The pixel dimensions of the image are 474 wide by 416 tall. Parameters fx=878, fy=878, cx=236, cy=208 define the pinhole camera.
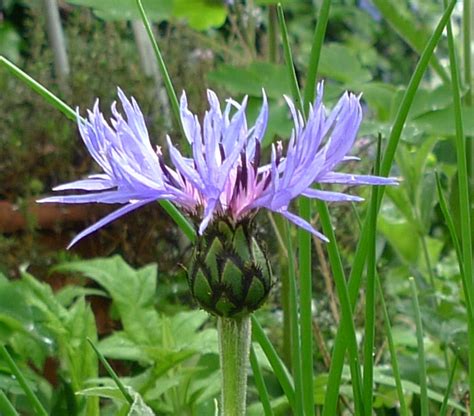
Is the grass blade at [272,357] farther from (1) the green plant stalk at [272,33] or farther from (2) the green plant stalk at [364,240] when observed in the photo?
(1) the green plant stalk at [272,33]

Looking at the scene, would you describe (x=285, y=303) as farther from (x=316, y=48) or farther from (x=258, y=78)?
(x=316, y=48)

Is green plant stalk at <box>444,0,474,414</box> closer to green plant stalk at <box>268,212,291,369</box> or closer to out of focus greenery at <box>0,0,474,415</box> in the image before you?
out of focus greenery at <box>0,0,474,415</box>

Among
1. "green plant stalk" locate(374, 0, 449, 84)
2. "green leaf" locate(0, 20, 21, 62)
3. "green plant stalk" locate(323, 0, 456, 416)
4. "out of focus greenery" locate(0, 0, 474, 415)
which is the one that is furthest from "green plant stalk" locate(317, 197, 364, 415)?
"green leaf" locate(0, 20, 21, 62)

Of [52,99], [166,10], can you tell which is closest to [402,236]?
[166,10]

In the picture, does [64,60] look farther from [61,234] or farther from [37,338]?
[37,338]

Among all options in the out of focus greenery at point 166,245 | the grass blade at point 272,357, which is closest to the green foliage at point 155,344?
the out of focus greenery at point 166,245

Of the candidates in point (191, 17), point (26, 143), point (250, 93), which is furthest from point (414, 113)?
point (26, 143)
